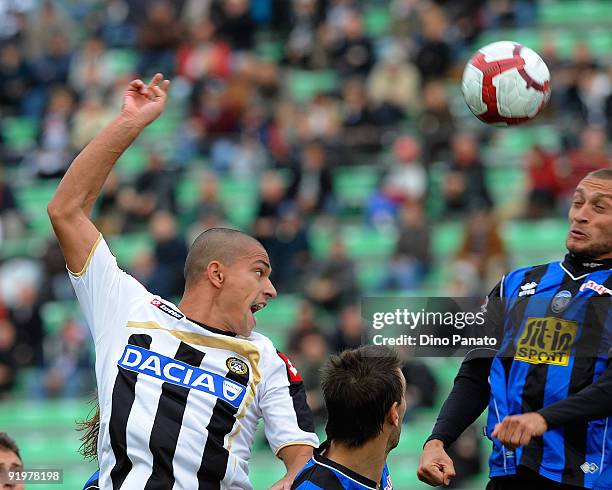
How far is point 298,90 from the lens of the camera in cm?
1656

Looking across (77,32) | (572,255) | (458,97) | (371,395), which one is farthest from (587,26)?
(371,395)

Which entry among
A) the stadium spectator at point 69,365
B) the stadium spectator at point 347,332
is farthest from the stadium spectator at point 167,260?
the stadium spectator at point 347,332

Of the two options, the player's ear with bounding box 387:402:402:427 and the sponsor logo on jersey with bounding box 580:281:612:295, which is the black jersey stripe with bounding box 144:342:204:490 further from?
the sponsor logo on jersey with bounding box 580:281:612:295

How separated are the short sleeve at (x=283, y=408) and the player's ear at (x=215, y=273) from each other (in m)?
0.34

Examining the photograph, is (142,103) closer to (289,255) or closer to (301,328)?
(301,328)

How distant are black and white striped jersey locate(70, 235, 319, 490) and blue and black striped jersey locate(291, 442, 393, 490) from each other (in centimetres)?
36

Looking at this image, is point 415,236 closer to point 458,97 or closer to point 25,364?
point 458,97

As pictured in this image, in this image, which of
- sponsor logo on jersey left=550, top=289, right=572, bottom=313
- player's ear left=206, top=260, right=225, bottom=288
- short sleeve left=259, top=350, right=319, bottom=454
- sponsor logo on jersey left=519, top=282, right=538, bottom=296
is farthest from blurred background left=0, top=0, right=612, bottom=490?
player's ear left=206, top=260, right=225, bottom=288

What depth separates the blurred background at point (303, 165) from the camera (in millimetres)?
12125

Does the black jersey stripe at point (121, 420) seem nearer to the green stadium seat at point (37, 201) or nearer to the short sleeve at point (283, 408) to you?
the short sleeve at point (283, 408)

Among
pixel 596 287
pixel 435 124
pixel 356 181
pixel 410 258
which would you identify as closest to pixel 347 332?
pixel 410 258

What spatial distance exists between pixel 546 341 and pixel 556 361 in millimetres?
95

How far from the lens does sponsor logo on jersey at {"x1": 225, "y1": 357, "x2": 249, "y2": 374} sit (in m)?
4.68

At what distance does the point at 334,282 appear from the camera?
12.0 meters
